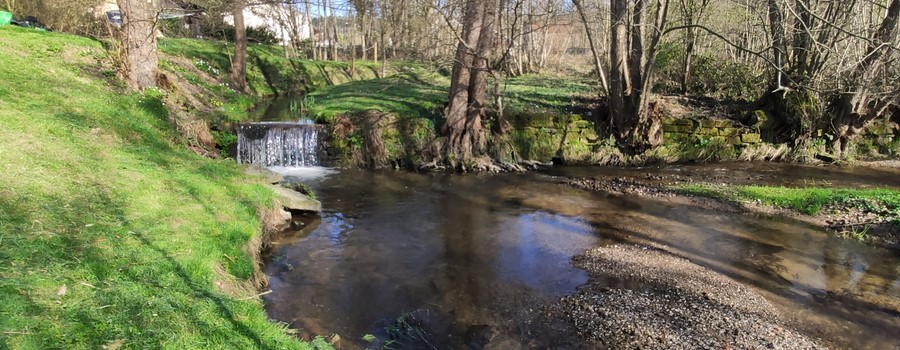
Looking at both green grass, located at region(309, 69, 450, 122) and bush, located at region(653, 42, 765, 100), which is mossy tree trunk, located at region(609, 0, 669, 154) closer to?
bush, located at region(653, 42, 765, 100)

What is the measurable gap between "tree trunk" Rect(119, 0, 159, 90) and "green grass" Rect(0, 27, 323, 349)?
2668 mm

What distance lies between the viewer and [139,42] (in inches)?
495

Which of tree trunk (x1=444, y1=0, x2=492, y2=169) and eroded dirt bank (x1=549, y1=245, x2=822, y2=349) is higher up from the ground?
tree trunk (x1=444, y1=0, x2=492, y2=169)

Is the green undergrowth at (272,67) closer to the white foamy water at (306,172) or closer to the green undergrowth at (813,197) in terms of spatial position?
the white foamy water at (306,172)

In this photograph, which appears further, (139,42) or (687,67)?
(687,67)

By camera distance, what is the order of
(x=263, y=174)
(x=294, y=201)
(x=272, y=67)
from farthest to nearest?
(x=272, y=67)
(x=263, y=174)
(x=294, y=201)

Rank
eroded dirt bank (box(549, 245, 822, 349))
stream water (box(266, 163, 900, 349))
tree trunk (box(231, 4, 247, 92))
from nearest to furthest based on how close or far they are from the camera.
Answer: eroded dirt bank (box(549, 245, 822, 349)), stream water (box(266, 163, 900, 349)), tree trunk (box(231, 4, 247, 92))

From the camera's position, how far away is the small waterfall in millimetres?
14031

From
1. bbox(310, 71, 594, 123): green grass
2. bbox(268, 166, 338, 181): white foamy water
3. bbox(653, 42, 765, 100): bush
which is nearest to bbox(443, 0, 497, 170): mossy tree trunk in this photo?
bbox(310, 71, 594, 123): green grass

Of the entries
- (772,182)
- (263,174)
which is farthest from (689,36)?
(263,174)

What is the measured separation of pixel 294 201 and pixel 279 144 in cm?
546

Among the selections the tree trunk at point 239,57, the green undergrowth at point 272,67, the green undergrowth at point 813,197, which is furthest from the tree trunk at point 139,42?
the green undergrowth at point 813,197

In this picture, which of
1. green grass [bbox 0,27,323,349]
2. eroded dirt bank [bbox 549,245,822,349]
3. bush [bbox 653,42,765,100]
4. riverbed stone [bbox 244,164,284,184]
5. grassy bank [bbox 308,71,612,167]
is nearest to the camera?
green grass [bbox 0,27,323,349]

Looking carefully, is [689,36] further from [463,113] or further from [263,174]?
[263,174]
